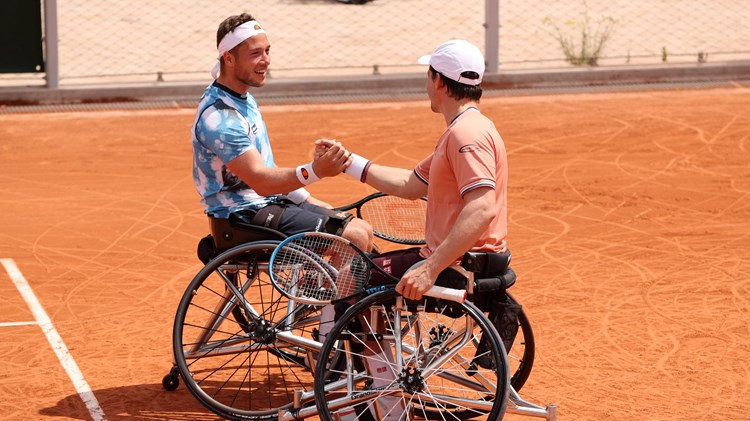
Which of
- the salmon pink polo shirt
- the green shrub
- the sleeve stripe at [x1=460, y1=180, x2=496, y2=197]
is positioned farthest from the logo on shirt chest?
the green shrub

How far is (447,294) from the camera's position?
18.7ft

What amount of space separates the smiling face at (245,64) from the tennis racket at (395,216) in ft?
2.91

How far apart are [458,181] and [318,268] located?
85 cm

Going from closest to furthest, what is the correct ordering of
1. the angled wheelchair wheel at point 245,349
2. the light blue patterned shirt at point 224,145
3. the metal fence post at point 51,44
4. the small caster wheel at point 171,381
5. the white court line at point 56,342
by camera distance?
the angled wheelchair wheel at point 245,349 → the light blue patterned shirt at point 224,145 → the white court line at point 56,342 → the small caster wheel at point 171,381 → the metal fence post at point 51,44

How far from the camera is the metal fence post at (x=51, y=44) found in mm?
14766

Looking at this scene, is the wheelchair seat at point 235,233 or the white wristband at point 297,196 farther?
the white wristband at point 297,196

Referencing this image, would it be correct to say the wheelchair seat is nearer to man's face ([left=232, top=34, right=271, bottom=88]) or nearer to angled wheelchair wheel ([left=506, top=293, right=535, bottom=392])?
man's face ([left=232, top=34, right=271, bottom=88])

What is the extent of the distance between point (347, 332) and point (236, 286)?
108 cm

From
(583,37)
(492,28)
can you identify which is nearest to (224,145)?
(492,28)

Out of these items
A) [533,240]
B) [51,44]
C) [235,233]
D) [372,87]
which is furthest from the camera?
[372,87]

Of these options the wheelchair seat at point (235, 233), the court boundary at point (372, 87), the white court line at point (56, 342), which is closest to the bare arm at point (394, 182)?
the wheelchair seat at point (235, 233)

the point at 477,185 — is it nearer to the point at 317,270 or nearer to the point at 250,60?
the point at 317,270

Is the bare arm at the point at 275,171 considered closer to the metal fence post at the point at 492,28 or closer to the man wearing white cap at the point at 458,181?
the man wearing white cap at the point at 458,181

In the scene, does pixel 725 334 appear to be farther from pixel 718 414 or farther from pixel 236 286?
pixel 236 286
